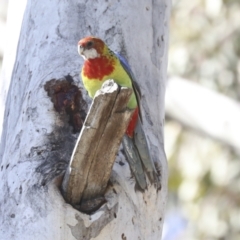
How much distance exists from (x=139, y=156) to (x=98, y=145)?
269 mm

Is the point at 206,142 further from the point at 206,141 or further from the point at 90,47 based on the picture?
the point at 90,47

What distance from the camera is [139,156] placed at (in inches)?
97.0

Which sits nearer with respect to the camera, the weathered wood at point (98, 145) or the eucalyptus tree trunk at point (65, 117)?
the weathered wood at point (98, 145)

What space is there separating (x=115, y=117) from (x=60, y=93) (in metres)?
0.47

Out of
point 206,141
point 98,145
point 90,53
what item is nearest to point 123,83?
point 90,53

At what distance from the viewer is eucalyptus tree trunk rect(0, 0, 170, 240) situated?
2.35 meters

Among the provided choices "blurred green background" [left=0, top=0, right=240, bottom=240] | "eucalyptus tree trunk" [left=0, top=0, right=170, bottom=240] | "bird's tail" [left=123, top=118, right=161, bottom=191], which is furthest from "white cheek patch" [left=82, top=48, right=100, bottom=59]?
"blurred green background" [left=0, top=0, right=240, bottom=240]

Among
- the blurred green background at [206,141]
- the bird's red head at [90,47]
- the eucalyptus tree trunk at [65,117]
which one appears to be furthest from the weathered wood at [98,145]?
the blurred green background at [206,141]

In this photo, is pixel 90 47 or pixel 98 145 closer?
pixel 98 145

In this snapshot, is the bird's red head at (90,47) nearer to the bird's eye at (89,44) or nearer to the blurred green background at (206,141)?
the bird's eye at (89,44)

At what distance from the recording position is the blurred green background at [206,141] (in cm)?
595

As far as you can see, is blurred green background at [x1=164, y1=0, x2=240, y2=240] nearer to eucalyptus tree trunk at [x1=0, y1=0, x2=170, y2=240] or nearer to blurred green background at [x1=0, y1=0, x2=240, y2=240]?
blurred green background at [x1=0, y1=0, x2=240, y2=240]

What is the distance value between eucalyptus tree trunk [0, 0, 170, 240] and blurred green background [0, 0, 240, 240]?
9.35 ft

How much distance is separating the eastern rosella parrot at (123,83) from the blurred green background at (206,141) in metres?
3.11
